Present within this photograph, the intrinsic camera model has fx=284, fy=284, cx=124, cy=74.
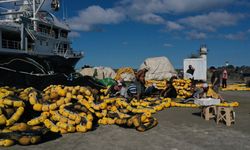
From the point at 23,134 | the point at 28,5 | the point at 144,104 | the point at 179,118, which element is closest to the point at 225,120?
the point at 179,118

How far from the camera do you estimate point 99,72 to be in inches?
1383

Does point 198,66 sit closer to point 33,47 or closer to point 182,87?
point 182,87

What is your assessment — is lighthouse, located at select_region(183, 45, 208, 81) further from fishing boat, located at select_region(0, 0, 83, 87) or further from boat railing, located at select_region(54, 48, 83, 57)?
boat railing, located at select_region(54, 48, 83, 57)

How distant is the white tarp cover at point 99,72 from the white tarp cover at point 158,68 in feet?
14.4

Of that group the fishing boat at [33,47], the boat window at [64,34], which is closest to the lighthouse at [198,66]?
the fishing boat at [33,47]

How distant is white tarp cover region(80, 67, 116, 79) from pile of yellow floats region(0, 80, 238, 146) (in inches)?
928

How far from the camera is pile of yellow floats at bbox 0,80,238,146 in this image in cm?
734

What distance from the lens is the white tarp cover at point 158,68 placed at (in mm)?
34125

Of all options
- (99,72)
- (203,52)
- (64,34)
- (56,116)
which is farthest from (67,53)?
(56,116)

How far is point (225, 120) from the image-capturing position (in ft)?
29.7

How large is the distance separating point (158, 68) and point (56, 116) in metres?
27.1

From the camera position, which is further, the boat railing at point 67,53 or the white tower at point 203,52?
the boat railing at point 67,53

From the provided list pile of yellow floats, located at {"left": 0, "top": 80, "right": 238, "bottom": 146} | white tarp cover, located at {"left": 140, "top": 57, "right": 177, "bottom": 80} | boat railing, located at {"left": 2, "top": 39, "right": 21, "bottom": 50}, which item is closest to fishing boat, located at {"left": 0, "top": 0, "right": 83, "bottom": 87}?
boat railing, located at {"left": 2, "top": 39, "right": 21, "bottom": 50}

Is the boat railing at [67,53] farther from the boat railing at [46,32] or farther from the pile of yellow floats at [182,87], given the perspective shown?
the pile of yellow floats at [182,87]
